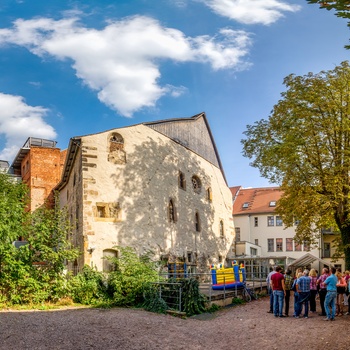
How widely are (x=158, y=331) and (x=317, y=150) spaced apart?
15224 mm

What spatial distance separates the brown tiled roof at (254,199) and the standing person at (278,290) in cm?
3638

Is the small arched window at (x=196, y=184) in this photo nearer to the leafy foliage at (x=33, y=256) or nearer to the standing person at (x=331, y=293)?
the leafy foliage at (x=33, y=256)

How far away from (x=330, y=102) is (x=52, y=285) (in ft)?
51.6

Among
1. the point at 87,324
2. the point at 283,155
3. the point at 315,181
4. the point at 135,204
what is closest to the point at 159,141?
the point at 135,204

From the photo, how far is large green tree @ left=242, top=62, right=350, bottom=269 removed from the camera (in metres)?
24.4

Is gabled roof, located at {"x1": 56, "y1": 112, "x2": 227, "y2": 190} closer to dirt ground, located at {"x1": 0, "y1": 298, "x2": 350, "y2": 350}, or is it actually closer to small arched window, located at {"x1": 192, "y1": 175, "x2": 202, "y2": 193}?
small arched window, located at {"x1": 192, "y1": 175, "x2": 202, "y2": 193}

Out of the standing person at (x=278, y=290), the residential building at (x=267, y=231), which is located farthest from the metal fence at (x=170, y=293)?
the residential building at (x=267, y=231)

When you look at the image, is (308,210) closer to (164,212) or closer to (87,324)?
(164,212)

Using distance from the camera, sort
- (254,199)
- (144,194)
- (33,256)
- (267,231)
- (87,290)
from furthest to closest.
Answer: (254,199) < (267,231) < (144,194) < (87,290) < (33,256)

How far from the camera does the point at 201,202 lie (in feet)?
104

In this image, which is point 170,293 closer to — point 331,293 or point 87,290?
point 87,290

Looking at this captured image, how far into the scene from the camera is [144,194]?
26016 millimetres

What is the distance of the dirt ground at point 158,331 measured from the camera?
446 inches

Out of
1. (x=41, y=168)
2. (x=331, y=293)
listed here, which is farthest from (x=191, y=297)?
(x=41, y=168)
